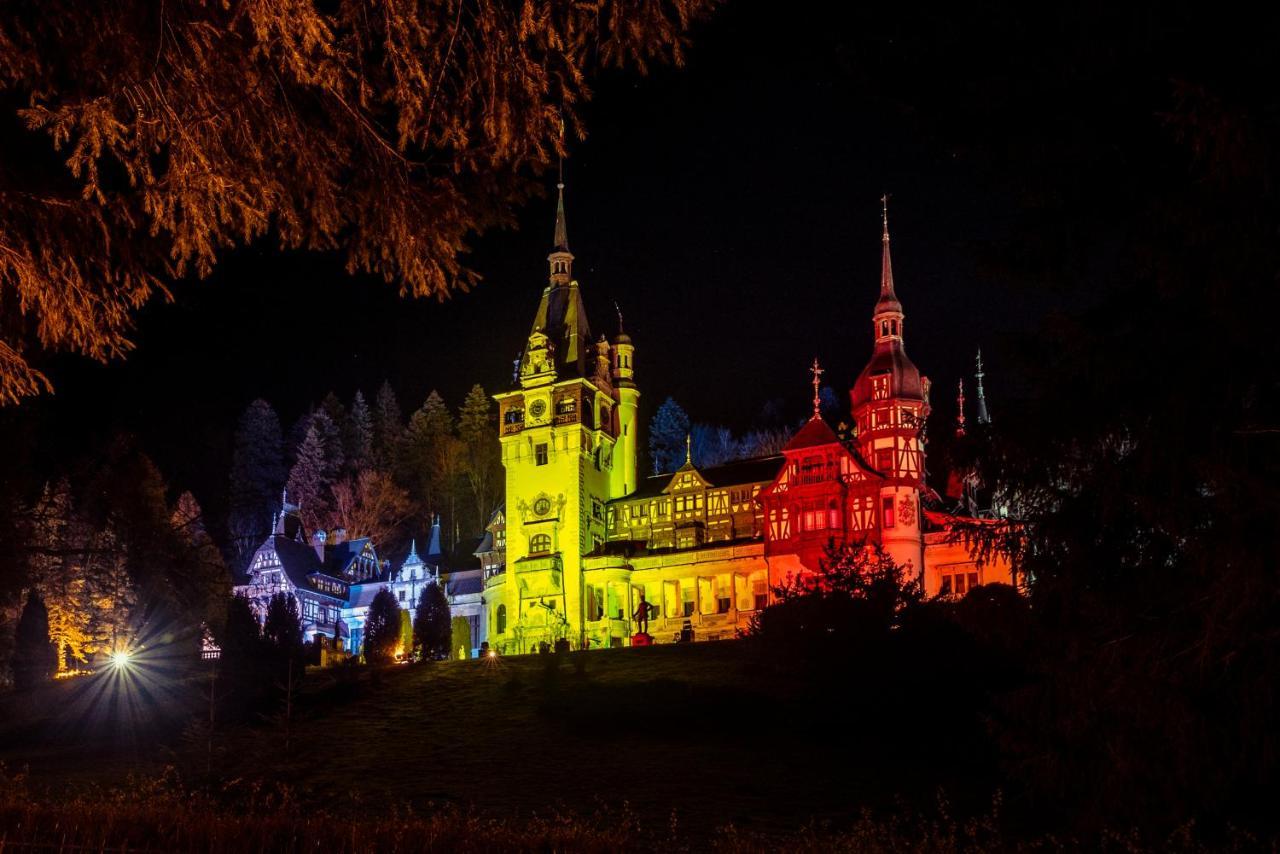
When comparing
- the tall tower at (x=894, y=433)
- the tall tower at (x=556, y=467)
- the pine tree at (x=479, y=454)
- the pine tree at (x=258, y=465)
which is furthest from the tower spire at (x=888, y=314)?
the pine tree at (x=258, y=465)

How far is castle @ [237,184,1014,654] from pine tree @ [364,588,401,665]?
4456mm

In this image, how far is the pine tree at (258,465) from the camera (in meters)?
94.8

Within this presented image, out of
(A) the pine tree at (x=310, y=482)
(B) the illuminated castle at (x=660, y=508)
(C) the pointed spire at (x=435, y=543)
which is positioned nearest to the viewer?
(B) the illuminated castle at (x=660, y=508)

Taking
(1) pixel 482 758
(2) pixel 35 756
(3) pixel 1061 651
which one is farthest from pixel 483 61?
(2) pixel 35 756

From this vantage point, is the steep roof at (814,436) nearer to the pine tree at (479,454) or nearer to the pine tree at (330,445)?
the pine tree at (479,454)

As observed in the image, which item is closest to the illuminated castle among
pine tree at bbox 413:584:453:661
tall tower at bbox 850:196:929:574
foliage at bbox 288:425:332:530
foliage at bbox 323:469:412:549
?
tall tower at bbox 850:196:929:574

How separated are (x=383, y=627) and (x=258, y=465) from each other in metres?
46.1

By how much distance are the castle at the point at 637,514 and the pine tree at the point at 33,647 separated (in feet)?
64.9

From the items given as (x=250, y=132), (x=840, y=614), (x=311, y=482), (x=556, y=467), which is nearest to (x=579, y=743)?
(x=840, y=614)

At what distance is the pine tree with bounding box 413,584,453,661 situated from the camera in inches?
2178

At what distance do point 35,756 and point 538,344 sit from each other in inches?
1591

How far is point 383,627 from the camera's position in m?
56.4

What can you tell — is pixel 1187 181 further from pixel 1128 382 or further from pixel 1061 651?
pixel 1061 651

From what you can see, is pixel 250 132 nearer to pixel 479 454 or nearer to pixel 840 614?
pixel 840 614
